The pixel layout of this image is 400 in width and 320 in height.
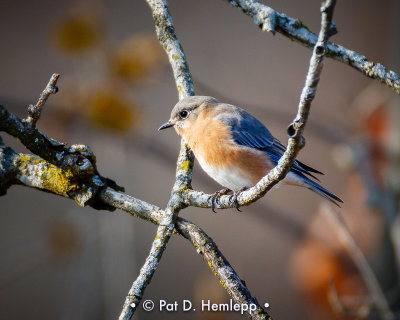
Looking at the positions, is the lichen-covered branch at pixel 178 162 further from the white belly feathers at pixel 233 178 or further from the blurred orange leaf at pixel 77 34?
the blurred orange leaf at pixel 77 34

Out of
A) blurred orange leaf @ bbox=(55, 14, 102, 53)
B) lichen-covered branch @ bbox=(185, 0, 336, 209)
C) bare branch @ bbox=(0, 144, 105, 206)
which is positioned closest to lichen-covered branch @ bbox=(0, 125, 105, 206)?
bare branch @ bbox=(0, 144, 105, 206)

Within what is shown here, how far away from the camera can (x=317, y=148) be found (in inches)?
206

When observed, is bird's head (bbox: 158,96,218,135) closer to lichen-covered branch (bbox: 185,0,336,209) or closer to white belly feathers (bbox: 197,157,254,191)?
white belly feathers (bbox: 197,157,254,191)

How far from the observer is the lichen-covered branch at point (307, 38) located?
1820 mm

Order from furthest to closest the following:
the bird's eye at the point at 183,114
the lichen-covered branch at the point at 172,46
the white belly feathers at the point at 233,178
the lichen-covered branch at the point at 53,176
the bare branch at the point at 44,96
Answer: the bird's eye at the point at 183,114
the white belly feathers at the point at 233,178
the lichen-covered branch at the point at 172,46
the lichen-covered branch at the point at 53,176
the bare branch at the point at 44,96

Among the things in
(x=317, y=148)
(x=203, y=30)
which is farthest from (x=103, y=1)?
(x=317, y=148)

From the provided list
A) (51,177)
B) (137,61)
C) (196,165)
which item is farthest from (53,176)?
(196,165)

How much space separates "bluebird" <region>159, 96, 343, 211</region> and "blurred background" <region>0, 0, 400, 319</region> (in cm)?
24

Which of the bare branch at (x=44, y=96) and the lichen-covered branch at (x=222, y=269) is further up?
the bare branch at (x=44, y=96)

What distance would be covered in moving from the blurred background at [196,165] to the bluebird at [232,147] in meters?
0.24

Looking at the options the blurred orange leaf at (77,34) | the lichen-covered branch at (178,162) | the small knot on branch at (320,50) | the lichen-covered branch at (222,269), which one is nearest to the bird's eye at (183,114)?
the lichen-covered branch at (178,162)

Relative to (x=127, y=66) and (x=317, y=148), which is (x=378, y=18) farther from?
(x=127, y=66)

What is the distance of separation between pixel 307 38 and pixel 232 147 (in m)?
1.02

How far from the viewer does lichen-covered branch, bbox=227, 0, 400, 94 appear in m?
1.82
